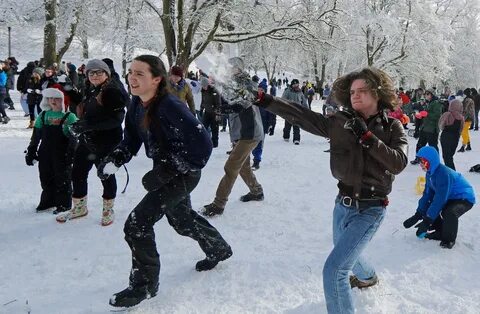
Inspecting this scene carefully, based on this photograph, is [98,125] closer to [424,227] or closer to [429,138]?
[424,227]

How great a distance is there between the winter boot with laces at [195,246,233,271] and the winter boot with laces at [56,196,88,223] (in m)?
1.80

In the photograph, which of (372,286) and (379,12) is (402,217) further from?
(379,12)

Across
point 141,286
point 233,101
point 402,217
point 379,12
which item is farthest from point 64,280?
point 379,12

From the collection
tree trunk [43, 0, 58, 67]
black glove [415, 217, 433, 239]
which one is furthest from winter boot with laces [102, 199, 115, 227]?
tree trunk [43, 0, 58, 67]

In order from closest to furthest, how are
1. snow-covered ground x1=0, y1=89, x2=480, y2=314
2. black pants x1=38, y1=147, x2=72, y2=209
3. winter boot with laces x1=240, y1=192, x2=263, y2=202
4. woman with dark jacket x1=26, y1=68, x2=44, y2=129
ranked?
snow-covered ground x1=0, y1=89, x2=480, y2=314 < black pants x1=38, y1=147, x2=72, y2=209 < winter boot with laces x1=240, y1=192, x2=263, y2=202 < woman with dark jacket x1=26, y1=68, x2=44, y2=129

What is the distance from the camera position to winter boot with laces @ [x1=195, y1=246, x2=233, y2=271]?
11.7ft

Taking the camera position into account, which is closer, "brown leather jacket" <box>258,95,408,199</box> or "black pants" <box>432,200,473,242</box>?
"brown leather jacket" <box>258,95,408,199</box>

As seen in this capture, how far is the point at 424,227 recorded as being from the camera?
14.5 ft

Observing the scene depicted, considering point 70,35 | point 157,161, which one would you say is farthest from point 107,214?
point 70,35

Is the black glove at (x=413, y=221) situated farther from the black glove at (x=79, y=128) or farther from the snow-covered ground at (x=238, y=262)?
the black glove at (x=79, y=128)

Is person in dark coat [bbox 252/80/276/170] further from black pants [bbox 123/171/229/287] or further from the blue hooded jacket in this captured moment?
black pants [bbox 123/171/229/287]

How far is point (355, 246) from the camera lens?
100 inches

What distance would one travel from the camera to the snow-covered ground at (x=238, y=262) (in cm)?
315

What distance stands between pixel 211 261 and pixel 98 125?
174cm
